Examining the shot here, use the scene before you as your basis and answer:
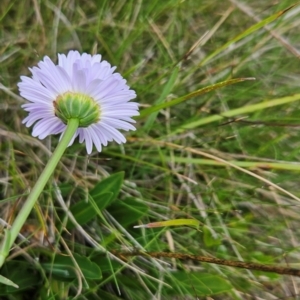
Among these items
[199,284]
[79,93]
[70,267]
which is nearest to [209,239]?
[199,284]

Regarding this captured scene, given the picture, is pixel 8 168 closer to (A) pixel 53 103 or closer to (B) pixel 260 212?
(A) pixel 53 103

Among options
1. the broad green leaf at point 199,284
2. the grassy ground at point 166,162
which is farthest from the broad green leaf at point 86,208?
the broad green leaf at point 199,284

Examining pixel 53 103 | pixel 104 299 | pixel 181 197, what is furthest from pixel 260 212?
pixel 53 103

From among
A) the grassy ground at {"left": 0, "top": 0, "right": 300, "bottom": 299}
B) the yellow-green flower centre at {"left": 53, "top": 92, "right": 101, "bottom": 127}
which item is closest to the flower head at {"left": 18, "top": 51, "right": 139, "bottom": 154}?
the yellow-green flower centre at {"left": 53, "top": 92, "right": 101, "bottom": 127}

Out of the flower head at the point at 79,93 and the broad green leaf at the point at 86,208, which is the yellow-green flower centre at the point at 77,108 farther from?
the broad green leaf at the point at 86,208

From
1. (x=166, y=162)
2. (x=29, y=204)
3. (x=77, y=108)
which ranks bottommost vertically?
(x=29, y=204)

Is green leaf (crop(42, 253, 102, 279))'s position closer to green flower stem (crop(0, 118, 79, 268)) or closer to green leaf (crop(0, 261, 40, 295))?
green leaf (crop(0, 261, 40, 295))

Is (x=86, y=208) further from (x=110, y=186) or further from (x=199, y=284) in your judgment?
(x=199, y=284)
